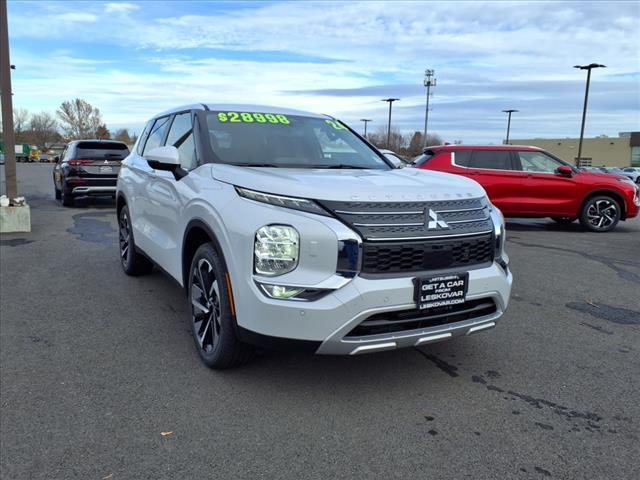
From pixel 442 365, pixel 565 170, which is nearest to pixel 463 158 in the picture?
pixel 565 170

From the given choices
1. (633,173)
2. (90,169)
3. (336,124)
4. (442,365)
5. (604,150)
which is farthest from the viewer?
(604,150)

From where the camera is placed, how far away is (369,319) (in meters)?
2.88

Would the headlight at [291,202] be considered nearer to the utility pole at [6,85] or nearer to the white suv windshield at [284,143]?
the white suv windshield at [284,143]

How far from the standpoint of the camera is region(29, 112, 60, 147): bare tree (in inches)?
4429

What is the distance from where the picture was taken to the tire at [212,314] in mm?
3201

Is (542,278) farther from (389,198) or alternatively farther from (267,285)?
(267,285)

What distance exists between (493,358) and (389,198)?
1645 mm

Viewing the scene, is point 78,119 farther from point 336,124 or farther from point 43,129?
point 336,124

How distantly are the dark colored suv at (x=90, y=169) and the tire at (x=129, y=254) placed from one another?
7159 millimetres

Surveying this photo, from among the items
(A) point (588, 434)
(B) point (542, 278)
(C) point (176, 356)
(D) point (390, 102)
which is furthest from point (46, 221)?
(D) point (390, 102)

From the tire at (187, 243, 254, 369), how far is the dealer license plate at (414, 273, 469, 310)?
1.11 metres

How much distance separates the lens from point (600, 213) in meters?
10.6

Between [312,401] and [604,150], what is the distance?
88598 mm

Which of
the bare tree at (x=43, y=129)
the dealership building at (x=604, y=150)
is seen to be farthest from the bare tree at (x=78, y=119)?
the dealership building at (x=604, y=150)
